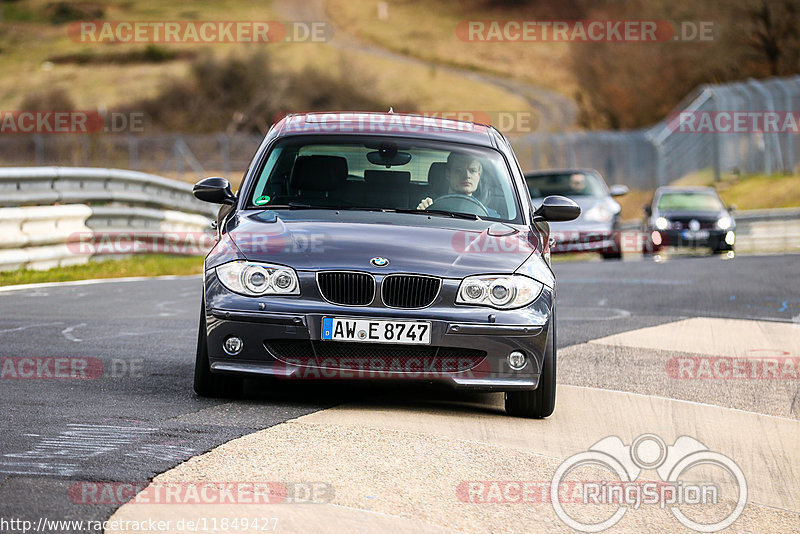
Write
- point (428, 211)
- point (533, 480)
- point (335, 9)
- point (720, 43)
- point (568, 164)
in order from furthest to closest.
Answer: point (335, 9) → point (720, 43) → point (568, 164) → point (428, 211) → point (533, 480)

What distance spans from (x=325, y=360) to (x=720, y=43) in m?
48.6

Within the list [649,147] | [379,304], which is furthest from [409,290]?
[649,147]

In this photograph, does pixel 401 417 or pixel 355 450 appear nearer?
pixel 355 450

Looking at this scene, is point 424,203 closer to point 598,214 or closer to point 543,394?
point 543,394

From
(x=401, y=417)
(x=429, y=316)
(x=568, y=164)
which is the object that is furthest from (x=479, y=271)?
(x=568, y=164)

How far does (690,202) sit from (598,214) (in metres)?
5.14

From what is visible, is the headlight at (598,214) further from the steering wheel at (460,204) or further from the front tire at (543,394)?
the front tire at (543,394)

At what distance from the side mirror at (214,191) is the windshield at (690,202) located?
20.1 m

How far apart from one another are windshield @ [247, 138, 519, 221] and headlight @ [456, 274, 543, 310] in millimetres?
927

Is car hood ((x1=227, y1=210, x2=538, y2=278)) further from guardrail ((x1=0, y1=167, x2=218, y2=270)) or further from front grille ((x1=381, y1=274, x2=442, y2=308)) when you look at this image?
guardrail ((x1=0, y1=167, x2=218, y2=270))

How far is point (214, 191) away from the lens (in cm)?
827

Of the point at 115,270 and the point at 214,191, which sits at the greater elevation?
the point at 214,191

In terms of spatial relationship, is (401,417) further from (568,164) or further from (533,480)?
(568,164)

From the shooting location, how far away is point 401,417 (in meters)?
7.09
